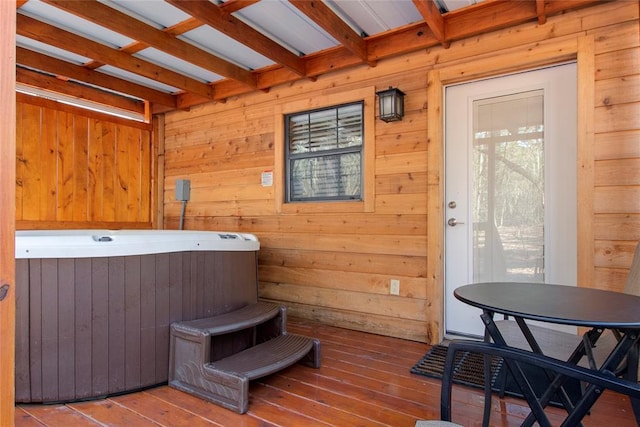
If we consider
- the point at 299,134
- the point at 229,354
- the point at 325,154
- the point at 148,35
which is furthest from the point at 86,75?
the point at 229,354

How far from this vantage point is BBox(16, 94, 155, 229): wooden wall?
3.47 m

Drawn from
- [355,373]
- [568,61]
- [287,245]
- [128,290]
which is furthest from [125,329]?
[568,61]

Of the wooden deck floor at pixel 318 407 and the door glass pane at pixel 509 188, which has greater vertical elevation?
the door glass pane at pixel 509 188

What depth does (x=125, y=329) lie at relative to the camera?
6.40ft

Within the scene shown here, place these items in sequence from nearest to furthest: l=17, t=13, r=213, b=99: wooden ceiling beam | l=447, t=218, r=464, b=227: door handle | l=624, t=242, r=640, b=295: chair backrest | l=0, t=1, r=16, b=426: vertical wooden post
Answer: l=0, t=1, r=16, b=426: vertical wooden post
l=624, t=242, r=640, b=295: chair backrest
l=17, t=13, r=213, b=99: wooden ceiling beam
l=447, t=218, r=464, b=227: door handle

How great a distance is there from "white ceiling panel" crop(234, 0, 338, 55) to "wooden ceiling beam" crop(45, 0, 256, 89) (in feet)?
1.94

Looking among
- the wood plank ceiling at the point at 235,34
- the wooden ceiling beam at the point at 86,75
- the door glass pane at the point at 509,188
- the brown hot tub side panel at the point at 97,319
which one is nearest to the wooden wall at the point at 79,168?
the wood plank ceiling at the point at 235,34

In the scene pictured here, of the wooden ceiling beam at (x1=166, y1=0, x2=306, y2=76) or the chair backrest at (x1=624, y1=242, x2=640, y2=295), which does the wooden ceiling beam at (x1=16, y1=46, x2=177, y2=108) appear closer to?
the wooden ceiling beam at (x1=166, y1=0, x2=306, y2=76)

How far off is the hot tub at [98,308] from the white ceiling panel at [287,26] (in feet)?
5.09

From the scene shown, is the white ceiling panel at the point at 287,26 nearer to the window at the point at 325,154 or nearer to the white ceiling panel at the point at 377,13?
the white ceiling panel at the point at 377,13

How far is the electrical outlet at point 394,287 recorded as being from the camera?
2.87 metres

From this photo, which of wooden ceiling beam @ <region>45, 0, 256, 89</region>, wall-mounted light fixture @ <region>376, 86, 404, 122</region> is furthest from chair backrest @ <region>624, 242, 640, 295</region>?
wooden ceiling beam @ <region>45, 0, 256, 89</region>

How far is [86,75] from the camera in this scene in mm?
3467

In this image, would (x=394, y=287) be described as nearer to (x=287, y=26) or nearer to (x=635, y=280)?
(x=635, y=280)
